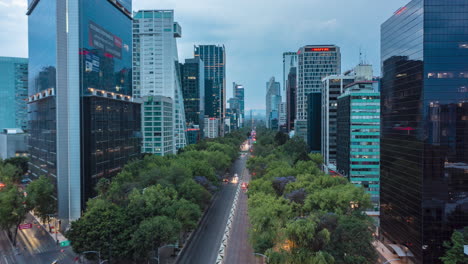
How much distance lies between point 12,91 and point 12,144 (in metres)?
84.6

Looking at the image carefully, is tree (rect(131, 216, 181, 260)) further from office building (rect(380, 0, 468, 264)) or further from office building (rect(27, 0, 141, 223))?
office building (rect(380, 0, 468, 264))

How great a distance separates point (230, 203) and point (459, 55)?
56551 millimetres

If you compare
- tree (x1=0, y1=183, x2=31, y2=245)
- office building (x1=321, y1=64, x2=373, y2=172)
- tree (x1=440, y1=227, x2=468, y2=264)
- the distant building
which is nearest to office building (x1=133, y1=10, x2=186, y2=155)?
the distant building

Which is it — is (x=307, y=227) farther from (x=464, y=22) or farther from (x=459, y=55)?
(x=464, y=22)

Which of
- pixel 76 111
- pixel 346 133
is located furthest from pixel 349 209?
pixel 76 111

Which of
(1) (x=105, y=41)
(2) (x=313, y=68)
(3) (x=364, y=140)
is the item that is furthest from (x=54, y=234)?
(2) (x=313, y=68)

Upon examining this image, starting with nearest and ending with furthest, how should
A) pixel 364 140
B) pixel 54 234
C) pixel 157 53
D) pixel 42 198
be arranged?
pixel 54 234 → pixel 42 198 → pixel 364 140 → pixel 157 53

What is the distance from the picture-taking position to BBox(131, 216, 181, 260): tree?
39.1m

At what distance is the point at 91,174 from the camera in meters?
66.1

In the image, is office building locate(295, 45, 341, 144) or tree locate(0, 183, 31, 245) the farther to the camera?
office building locate(295, 45, 341, 144)

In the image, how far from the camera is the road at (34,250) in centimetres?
4756

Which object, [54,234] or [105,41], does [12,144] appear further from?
[54,234]

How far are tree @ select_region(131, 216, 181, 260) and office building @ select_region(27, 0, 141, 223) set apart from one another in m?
31.9

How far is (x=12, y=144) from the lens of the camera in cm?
12506
